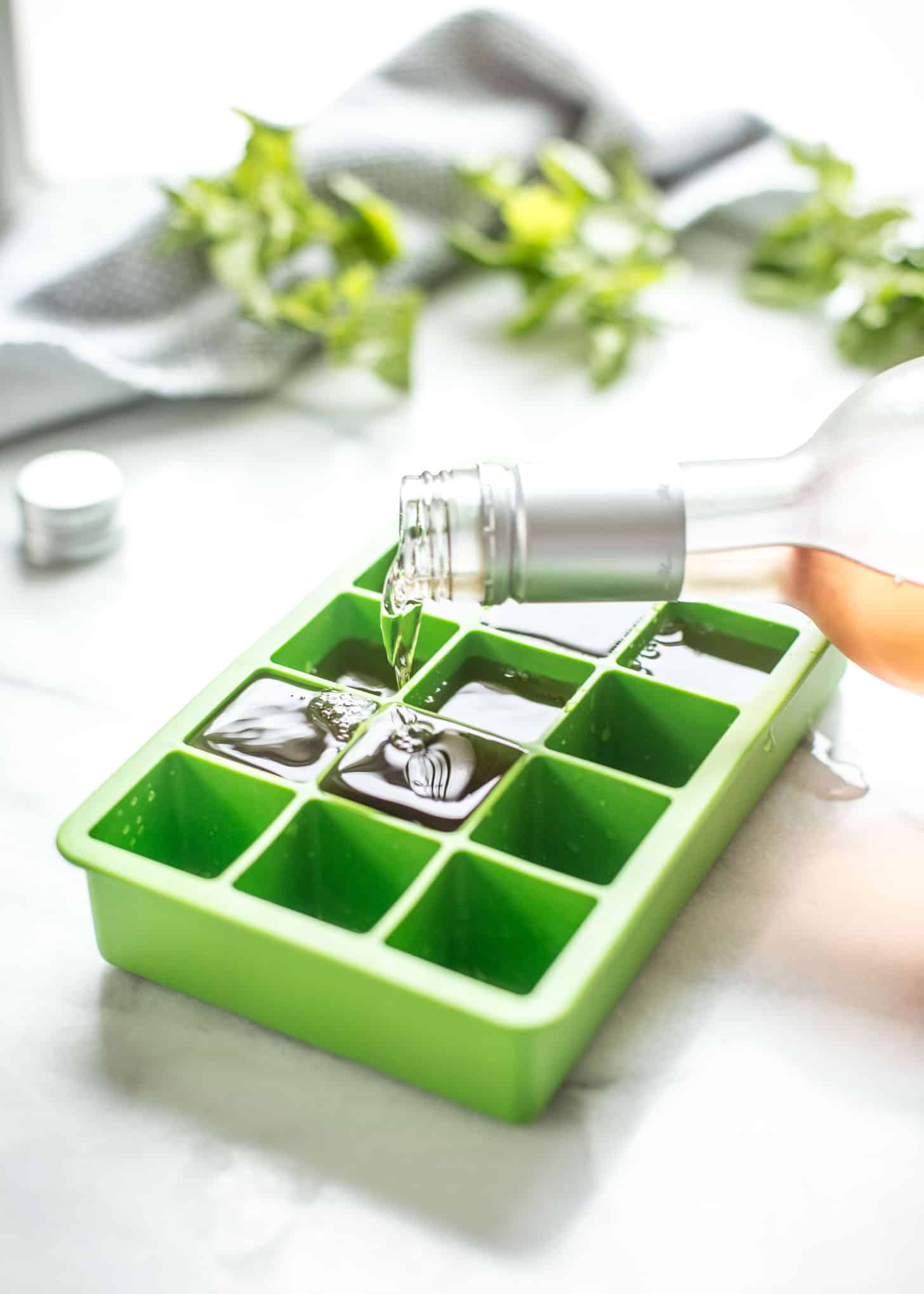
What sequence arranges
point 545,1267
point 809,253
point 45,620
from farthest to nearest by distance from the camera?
point 809,253, point 45,620, point 545,1267

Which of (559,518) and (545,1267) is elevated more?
(559,518)

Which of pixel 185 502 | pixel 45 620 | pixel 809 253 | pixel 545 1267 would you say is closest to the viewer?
pixel 545 1267

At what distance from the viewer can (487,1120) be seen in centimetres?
65

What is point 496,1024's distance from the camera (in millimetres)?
602

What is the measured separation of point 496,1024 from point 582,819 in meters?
0.17

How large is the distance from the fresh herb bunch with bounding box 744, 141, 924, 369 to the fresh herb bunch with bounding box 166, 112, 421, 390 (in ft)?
1.14

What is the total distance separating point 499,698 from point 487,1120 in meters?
0.24

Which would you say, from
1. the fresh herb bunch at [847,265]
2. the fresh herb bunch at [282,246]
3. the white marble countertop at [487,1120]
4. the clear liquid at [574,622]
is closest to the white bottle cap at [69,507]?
the white marble countertop at [487,1120]

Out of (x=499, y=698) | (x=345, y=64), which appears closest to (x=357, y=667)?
(x=499, y=698)

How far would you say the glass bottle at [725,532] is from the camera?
677mm

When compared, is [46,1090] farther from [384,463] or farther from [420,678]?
[384,463]

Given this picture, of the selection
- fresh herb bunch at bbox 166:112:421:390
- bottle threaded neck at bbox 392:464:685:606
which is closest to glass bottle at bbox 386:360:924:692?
bottle threaded neck at bbox 392:464:685:606

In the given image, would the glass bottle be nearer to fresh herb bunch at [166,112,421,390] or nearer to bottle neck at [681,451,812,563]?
bottle neck at [681,451,812,563]

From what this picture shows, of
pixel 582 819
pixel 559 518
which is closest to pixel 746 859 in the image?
pixel 582 819
